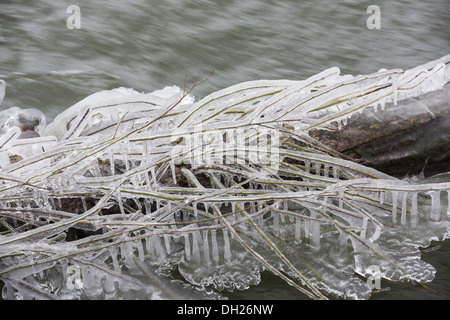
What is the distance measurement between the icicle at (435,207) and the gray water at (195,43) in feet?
8.92

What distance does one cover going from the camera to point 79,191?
2.31 meters

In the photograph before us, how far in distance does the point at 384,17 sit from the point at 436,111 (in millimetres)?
3739

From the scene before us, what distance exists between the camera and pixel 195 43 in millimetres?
5637

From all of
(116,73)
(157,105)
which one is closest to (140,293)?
(157,105)

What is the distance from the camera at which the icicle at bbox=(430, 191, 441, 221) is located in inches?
102

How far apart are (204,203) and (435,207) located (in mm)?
1124

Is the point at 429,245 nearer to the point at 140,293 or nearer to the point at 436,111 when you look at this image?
the point at 436,111

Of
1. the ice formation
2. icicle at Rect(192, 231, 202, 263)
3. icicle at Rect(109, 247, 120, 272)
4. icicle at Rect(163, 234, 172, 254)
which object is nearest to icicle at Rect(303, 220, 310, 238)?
the ice formation

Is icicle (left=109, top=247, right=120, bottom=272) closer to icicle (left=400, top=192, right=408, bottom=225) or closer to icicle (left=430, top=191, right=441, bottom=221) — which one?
icicle (left=400, top=192, right=408, bottom=225)

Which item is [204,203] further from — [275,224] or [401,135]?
[401,135]

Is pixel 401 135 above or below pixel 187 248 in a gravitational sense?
above

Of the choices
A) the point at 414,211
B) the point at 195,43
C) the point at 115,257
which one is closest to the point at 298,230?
the point at 414,211

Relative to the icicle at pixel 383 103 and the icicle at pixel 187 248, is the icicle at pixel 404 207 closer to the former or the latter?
the icicle at pixel 383 103

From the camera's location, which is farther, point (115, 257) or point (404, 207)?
point (404, 207)
